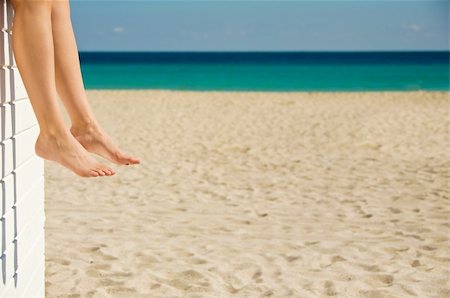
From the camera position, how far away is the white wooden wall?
2197mm

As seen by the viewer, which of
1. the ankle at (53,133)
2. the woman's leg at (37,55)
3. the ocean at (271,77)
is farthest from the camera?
the ocean at (271,77)

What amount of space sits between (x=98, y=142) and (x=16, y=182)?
11.8 inches

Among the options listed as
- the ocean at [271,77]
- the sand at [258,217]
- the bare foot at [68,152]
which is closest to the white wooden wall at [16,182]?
the bare foot at [68,152]

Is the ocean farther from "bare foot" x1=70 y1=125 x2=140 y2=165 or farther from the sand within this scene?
"bare foot" x1=70 y1=125 x2=140 y2=165

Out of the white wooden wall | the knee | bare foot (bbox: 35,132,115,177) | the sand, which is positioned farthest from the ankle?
the sand

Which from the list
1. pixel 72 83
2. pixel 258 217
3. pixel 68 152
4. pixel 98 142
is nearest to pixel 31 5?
pixel 72 83

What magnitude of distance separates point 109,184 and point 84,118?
4469mm

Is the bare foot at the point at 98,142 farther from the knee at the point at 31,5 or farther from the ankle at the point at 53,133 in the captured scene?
the knee at the point at 31,5

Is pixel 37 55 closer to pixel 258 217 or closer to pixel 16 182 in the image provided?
pixel 16 182

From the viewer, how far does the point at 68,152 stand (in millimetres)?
2209

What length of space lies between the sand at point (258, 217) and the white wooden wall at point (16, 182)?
843 mm

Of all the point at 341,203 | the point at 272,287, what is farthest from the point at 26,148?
the point at 341,203

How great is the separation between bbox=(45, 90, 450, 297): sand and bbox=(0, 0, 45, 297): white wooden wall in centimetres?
84

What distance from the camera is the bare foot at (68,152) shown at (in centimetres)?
219
